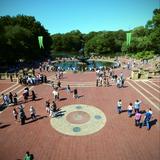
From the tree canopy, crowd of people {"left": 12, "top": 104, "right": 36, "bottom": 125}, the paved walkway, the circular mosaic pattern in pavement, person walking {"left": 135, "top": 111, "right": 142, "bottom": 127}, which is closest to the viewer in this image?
the paved walkway

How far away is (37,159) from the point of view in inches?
488

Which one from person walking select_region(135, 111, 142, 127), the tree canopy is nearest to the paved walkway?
person walking select_region(135, 111, 142, 127)

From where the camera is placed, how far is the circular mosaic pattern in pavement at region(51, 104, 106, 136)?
625 inches

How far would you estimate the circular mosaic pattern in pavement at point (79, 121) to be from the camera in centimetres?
1588

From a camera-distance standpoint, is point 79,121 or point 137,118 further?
point 79,121

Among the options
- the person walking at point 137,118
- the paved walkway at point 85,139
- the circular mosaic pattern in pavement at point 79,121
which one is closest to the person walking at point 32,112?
the paved walkway at point 85,139

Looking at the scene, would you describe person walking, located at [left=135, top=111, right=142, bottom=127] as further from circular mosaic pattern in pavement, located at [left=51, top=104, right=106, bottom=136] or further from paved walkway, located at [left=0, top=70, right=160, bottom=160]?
circular mosaic pattern in pavement, located at [left=51, top=104, right=106, bottom=136]

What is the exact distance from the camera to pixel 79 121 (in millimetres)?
17422

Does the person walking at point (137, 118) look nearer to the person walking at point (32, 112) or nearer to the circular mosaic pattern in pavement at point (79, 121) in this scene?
the circular mosaic pattern in pavement at point (79, 121)

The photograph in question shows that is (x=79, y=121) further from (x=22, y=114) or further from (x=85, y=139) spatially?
(x=22, y=114)

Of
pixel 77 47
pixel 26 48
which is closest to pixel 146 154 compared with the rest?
pixel 26 48

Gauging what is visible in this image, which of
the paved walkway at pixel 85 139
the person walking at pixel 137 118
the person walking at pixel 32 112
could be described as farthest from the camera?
the person walking at pixel 32 112

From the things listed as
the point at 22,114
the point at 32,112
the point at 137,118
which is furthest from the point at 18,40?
the point at 137,118

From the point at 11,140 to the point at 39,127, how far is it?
261 cm
